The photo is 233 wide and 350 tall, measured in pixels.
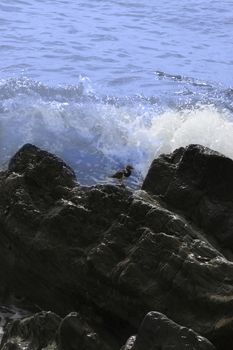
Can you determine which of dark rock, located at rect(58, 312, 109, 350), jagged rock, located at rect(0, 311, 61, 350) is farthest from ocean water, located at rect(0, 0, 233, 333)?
dark rock, located at rect(58, 312, 109, 350)

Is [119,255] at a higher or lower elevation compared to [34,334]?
higher

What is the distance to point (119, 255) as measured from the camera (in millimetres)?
4758

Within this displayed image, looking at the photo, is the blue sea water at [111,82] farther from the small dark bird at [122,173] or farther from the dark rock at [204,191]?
the dark rock at [204,191]

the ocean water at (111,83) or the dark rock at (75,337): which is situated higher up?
the dark rock at (75,337)

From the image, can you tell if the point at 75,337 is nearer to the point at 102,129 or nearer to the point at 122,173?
the point at 122,173

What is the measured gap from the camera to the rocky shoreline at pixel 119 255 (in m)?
4.10

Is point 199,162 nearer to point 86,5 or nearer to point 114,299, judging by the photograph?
point 114,299

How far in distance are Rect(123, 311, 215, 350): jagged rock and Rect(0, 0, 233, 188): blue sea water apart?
466 centimetres

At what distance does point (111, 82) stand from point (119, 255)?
8438 mm

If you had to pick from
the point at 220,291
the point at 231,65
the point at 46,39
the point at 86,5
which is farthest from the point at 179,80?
the point at 220,291

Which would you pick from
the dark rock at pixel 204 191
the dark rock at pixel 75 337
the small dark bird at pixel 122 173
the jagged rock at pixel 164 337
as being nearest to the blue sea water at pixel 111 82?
the small dark bird at pixel 122 173

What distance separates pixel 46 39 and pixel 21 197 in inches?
426

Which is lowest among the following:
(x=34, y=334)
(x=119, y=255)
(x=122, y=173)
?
(x=122, y=173)

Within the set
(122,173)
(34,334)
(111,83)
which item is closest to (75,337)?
(34,334)
